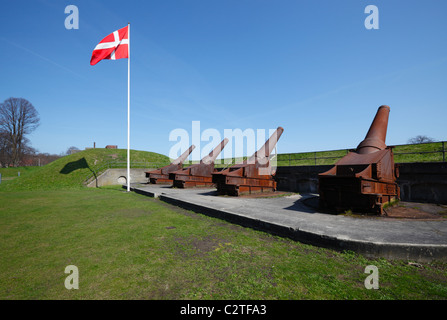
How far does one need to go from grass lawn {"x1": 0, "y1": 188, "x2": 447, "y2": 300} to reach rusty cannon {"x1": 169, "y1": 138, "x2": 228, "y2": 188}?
10.1 m

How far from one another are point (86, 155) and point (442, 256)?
30.4 m

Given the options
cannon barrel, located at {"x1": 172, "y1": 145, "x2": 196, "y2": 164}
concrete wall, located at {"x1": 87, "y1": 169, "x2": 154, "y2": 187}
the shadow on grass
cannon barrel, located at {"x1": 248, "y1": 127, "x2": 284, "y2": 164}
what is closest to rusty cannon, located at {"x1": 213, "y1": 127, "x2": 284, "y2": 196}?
cannon barrel, located at {"x1": 248, "y1": 127, "x2": 284, "y2": 164}

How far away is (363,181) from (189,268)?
542cm

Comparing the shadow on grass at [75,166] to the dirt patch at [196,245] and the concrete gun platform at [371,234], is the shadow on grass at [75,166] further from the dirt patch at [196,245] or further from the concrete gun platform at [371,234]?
the concrete gun platform at [371,234]

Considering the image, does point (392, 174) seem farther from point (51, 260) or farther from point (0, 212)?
point (0, 212)

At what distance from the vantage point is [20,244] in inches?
158

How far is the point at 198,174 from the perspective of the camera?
15812 mm

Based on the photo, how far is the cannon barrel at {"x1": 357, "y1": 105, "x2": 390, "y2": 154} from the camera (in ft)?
23.7

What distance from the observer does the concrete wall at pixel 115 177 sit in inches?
792

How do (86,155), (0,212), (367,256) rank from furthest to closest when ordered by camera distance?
(86,155) < (0,212) < (367,256)

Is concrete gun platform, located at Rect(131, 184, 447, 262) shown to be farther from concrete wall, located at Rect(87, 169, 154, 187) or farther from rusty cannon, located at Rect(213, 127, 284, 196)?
concrete wall, located at Rect(87, 169, 154, 187)

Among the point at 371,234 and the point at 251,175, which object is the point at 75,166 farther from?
the point at 371,234

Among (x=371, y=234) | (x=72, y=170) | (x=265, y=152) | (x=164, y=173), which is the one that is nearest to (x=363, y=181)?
(x=371, y=234)
